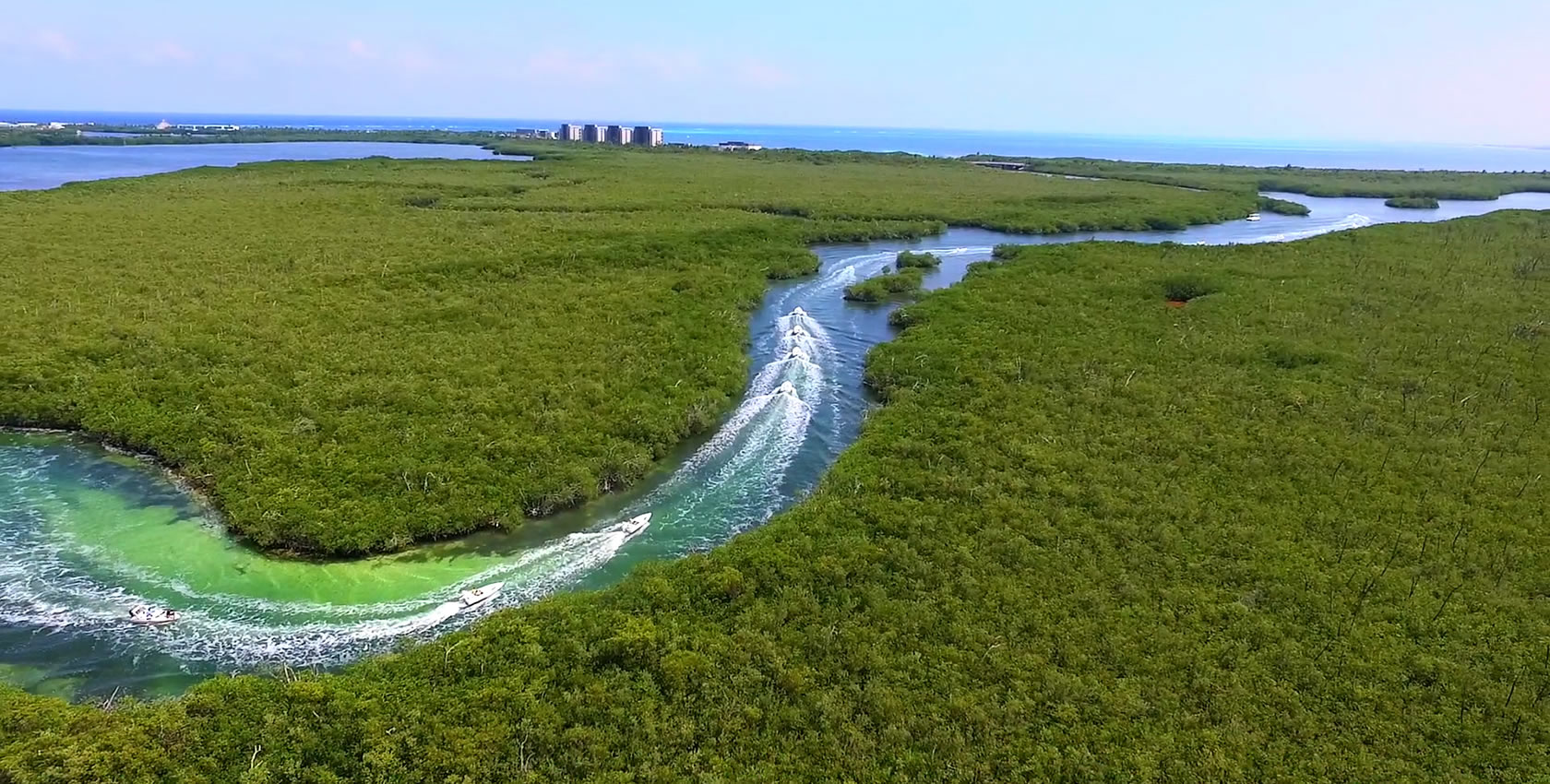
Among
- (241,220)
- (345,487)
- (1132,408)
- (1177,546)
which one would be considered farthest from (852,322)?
(241,220)

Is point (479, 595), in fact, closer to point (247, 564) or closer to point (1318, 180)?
point (247, 564)

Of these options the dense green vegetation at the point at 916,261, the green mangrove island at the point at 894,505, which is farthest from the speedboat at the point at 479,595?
the dense green vegetation at the point at 916,261

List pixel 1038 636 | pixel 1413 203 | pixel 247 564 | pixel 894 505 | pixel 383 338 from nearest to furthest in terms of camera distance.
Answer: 1. pixel 1038 636
2. pixel 247 564
3. pixel 894 505
4. pixel 383 338
5. pixel 1413 203

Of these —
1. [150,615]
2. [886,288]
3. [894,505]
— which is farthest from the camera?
[886,288]

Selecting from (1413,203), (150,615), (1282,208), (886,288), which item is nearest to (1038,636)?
(150,615)

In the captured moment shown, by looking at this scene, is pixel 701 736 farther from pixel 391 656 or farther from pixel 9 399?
pixel 9 399

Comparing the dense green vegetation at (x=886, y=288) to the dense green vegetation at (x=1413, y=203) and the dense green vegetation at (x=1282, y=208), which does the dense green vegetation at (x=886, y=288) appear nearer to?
the dense green vegetation at (x=1282, y=208)

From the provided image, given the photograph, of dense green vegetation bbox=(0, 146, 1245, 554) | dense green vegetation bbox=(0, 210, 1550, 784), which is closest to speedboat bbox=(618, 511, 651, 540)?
dense green vegetation bbox=(0, 146, 1245, 554)

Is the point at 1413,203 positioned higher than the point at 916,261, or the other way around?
the point at 1413,203
